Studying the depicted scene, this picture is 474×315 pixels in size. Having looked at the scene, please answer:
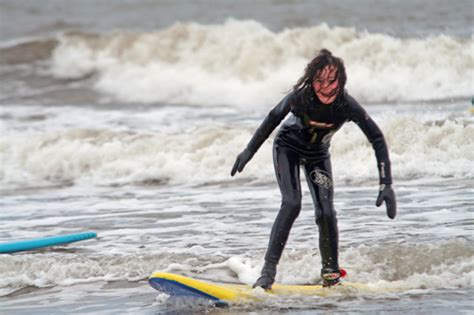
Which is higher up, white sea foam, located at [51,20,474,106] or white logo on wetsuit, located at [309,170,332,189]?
white sea foam, located at [51,20,474,106]

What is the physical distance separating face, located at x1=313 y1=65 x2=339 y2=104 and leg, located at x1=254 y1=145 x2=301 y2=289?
0.47 m

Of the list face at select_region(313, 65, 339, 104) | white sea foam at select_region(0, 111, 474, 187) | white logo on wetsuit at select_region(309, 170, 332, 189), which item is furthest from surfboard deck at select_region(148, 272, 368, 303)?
white sea foam at select_region(0, 111, 474, 187)

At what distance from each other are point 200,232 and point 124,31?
18.4 m

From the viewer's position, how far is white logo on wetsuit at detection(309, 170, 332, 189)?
19.7 feet

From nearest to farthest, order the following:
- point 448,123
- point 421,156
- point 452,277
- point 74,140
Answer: point 452,277, point 421,156, point 448,123, point 74,140

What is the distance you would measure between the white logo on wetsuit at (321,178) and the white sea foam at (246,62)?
11.8m

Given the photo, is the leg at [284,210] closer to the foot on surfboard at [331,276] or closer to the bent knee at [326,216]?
the bent knee at [326,216]

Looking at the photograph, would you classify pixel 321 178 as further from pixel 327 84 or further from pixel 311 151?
pixel 327 84

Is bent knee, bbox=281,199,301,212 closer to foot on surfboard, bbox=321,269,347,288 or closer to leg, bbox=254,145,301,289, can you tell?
leg, bbox=254,145,301,289

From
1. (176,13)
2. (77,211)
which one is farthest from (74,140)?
(176,13)

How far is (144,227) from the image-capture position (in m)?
9.05

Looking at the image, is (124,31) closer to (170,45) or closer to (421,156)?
(170,45)

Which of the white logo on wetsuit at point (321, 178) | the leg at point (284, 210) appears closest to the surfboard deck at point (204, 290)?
the leg at point (284, 210)

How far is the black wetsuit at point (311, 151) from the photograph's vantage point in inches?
229
